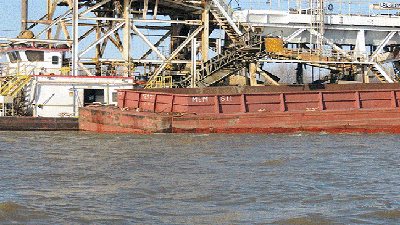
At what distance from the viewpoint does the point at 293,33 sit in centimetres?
3928

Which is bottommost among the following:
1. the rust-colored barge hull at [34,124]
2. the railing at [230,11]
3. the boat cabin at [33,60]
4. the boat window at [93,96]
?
the rust-colored barge hull at [34,124]

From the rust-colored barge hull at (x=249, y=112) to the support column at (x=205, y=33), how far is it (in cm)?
968

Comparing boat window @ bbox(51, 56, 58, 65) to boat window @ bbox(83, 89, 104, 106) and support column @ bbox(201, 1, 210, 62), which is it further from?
support column @ bbox(201, 1, 210, 62)

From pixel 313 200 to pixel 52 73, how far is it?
18.8m

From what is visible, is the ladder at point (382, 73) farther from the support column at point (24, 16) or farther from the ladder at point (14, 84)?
the ladder at point (14, 84)

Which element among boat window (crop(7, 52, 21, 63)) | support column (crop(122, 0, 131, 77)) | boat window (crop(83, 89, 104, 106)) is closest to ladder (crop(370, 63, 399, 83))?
support column (crop(122, 0, 131, 77))

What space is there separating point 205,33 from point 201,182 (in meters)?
24.4

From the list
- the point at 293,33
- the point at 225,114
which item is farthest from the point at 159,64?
the point at 225,114

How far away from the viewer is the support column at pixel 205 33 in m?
35.7

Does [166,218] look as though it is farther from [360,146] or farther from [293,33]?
[293,33]

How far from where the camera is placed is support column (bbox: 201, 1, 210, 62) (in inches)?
1405

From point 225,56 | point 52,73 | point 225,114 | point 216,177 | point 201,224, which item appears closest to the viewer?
point 201,224

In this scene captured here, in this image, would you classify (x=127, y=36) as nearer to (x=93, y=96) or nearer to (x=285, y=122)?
(x=93, y=96)

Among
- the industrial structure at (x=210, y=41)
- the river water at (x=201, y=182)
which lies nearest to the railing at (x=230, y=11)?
the industrial structure at (x=210, y=41)
